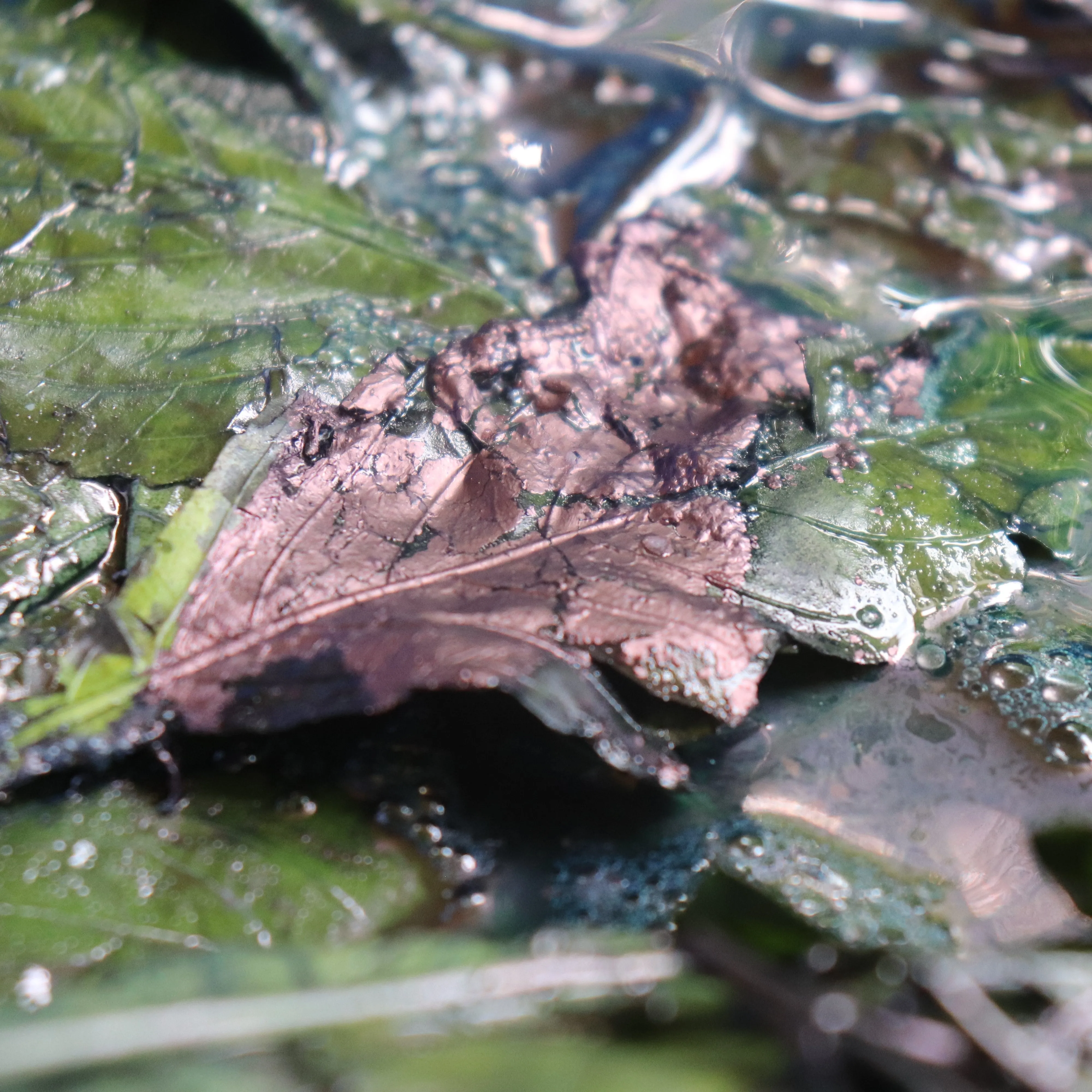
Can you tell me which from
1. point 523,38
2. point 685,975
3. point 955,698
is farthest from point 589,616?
point 523,38

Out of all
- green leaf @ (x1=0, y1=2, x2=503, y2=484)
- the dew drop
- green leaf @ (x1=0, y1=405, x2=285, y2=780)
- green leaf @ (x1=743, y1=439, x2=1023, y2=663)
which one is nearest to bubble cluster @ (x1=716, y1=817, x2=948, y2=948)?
green leaf @ (x1=743, y1=439, x2=1023, y2=663)

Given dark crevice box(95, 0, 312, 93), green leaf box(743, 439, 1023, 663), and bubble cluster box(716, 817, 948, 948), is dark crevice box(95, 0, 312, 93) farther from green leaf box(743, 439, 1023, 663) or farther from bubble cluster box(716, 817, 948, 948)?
bubble cluster box(716, 817, 948, 948)

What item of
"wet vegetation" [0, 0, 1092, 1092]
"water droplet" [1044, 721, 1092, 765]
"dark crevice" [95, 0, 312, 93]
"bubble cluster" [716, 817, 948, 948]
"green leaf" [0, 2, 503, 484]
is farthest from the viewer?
"dark crevice" [95, 0, 312, 93]

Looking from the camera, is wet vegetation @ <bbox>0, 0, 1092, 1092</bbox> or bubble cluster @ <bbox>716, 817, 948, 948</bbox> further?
bubble cluster @ <bbox>716, 817, 948, 948</bbox>

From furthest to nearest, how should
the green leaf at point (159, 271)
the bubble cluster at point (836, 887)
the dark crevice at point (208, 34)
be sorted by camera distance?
the dark crevice at point (208, 34)
the green leaf at point (159, 271)
the bubble cluster at point (836, 887)

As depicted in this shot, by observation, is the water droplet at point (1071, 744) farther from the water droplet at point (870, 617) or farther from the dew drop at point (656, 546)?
the dew drop at point (656, 546)

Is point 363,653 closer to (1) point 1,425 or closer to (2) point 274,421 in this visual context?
(2) point 274,421

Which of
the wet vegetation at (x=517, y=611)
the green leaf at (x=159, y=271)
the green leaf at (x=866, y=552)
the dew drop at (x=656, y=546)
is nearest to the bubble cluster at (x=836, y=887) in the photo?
the wet vegetation at (x=517, y=611)
